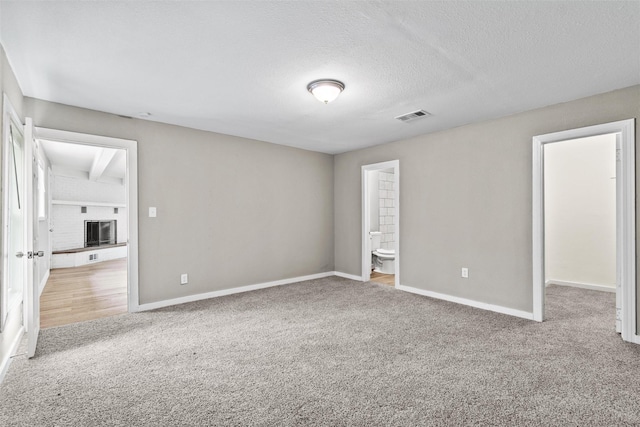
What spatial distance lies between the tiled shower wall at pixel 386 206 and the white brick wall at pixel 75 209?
626cm

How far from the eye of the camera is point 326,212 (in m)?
5.83

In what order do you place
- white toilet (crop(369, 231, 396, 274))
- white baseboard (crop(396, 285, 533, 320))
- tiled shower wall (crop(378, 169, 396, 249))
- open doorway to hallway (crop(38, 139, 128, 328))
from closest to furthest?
white baseboard (crop(396, 285, 533, 320)) < open doorway to hallway (crop(38, 139, 128, 328)) < white toilet (crop(369, 231, 396, 274)) < tiled shower wall (crop(378, 169, 396, 249))

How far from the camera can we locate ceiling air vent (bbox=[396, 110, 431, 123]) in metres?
3.58

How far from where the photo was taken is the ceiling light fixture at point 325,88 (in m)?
2.73

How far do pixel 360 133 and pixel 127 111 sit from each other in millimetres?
2827

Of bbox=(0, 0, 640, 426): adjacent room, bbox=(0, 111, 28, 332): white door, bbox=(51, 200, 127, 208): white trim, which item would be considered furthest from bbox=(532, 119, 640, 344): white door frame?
bbox=(51, 200, 127, 208): white trim

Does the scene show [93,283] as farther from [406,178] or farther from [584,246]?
[584,246]

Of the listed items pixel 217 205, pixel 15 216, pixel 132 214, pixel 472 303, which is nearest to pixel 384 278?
pixel 472 303

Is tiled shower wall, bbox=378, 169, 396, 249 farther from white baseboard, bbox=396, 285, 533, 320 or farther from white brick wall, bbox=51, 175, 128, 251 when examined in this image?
white brick wall, bbox=51, 175, 128, 251

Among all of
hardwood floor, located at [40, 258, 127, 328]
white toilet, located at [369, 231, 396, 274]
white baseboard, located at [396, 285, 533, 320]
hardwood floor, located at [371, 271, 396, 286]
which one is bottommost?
hardwood floor, located at [40, 258, 127, 328]

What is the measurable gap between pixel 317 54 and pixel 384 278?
419cm

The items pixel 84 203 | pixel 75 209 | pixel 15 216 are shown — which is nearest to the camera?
pixel 15 216

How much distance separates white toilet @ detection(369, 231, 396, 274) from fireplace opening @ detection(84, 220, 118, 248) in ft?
23.9

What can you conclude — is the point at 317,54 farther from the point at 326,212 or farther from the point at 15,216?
the point at 326,212
